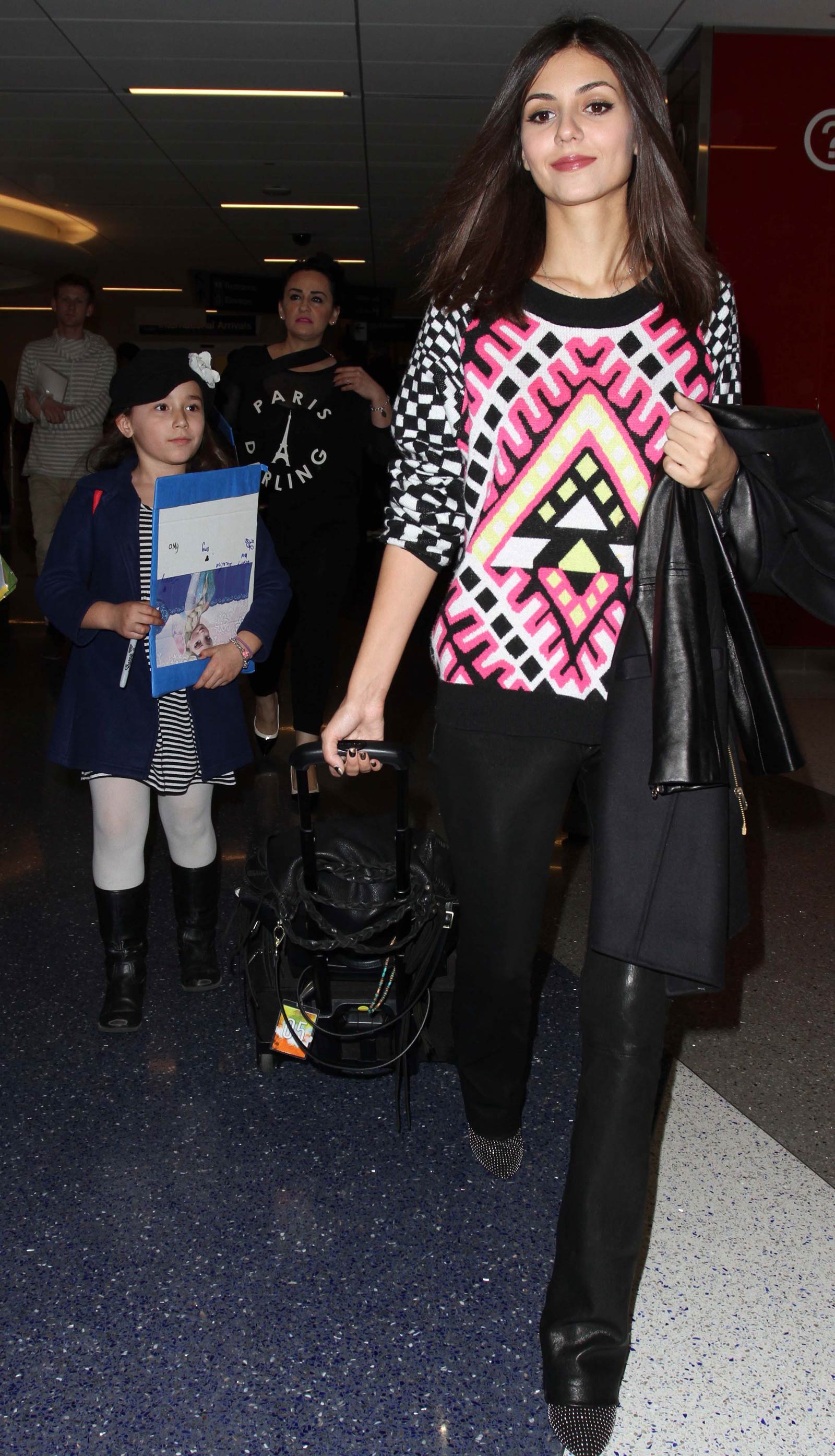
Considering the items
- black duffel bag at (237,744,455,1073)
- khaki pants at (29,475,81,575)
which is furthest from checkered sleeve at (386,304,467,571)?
khaki pants at (29,475,81,575)

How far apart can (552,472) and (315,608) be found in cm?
292

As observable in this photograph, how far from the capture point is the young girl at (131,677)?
2643 mm

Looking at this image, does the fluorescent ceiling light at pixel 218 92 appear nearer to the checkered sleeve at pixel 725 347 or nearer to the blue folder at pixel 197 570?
the blue folder at pixel 197 570

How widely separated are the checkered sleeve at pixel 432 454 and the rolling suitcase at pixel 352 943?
465 mm

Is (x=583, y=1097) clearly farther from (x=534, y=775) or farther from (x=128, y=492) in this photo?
(x=128, y=492)

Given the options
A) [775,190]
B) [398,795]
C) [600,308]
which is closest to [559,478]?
[600,308]

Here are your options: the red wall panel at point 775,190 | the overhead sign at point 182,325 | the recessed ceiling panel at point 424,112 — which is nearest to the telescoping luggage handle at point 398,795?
the red wall panel at point 775,190

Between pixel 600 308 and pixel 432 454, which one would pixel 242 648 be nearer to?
pixel 432 454

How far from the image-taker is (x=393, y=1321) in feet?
6.04

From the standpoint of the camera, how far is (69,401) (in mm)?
7102

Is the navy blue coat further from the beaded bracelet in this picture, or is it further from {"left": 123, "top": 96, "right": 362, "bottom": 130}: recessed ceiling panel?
{"left": 123, "top": 96, "right": 362, "bottom": 130}: recessed ceiling panel

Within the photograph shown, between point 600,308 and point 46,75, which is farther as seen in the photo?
point 46,75

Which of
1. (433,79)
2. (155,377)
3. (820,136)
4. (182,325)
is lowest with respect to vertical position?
(155,377)

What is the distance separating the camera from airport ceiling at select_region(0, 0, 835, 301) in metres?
6.79
